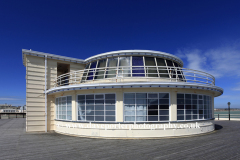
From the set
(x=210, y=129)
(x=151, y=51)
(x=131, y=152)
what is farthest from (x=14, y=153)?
(x=210, y=129)

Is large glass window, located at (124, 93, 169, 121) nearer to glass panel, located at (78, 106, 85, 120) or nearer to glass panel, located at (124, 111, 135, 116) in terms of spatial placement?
glass panel, located at (124, 111, 135, 116)

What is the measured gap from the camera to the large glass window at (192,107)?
12984mm

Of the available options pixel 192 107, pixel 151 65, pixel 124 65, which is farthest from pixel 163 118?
pixel 124 65

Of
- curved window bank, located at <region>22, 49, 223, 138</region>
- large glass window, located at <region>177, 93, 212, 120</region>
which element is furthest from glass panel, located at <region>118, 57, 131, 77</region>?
large glass window, located at <region>177, 93, 212, 120</region>

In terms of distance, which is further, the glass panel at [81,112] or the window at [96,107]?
the glass panel at [81,112]

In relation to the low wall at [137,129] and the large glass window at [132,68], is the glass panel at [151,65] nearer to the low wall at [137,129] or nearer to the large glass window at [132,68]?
the large glass window at [132,68]

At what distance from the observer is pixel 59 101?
15.8 metres

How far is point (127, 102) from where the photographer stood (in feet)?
41.6

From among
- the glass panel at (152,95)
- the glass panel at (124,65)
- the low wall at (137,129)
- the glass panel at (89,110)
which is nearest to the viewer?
the low wall at (137,129)

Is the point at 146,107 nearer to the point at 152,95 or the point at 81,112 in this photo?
the point at 152,95

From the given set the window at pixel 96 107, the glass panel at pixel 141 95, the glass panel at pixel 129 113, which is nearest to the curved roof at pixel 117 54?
the glass panel at pixel 141 95

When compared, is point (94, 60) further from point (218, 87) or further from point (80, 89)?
point (218, 87)

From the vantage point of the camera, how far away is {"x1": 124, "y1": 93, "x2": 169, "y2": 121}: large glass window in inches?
492

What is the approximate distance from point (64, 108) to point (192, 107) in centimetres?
999
